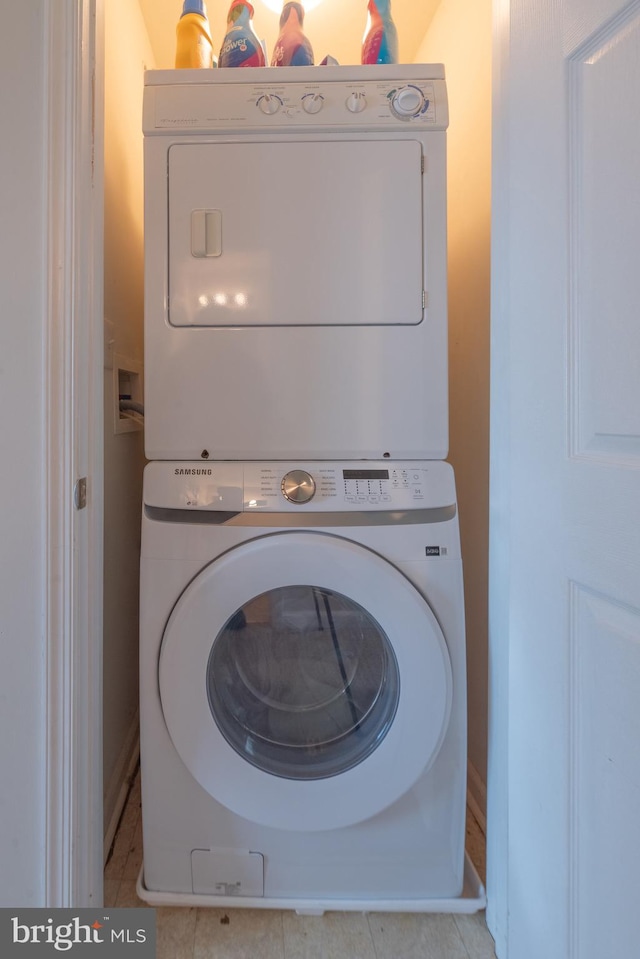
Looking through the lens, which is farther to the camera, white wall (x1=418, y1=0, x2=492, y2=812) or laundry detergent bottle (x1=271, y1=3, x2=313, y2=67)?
white wall (x1=418, y1=0, x2=492, y2=812)

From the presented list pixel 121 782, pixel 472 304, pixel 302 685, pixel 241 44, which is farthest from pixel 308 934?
pixel 241 44

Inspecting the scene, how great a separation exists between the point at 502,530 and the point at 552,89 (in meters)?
0.66

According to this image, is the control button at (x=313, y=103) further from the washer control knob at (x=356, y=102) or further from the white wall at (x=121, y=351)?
the white wall at (x=121, y=351)

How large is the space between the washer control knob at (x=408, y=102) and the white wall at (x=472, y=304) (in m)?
0.35

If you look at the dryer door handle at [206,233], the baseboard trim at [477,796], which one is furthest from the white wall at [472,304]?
the dryer door handle at [206,233]

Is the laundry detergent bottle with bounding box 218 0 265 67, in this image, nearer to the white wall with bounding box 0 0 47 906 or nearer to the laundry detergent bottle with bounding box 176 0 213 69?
the laundry detergent bottle with bounding box 176 0 213 69

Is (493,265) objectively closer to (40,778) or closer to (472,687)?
(472,687)

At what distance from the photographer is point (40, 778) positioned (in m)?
0.77

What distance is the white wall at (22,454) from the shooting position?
0.75 m

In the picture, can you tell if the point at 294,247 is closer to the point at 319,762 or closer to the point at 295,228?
the point at 295,228

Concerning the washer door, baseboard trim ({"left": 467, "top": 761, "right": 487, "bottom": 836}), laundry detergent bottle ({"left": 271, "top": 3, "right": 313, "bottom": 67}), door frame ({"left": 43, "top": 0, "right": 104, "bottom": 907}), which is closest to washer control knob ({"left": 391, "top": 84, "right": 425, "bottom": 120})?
laundry detergent bottle ({"left": 271, "top": 3, "right": 313, "bottom": 67})

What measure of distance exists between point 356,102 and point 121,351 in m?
0.79

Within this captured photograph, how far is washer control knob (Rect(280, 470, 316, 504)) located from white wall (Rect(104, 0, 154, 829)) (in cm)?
49

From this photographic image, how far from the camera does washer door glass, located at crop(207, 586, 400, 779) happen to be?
940mm
